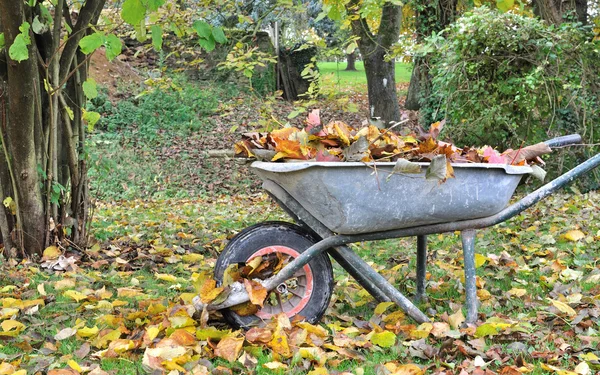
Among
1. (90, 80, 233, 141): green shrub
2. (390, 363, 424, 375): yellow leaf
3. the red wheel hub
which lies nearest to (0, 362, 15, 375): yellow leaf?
the red wheel hub

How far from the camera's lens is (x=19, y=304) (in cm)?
293

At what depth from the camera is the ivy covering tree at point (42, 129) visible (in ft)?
12.5

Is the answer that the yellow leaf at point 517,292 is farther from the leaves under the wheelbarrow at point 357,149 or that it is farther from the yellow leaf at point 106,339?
the yellow leaf at point 106,339

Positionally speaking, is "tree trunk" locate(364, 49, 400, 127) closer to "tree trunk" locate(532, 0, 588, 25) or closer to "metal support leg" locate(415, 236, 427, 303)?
"tree trunk" locate(532, 0, 588, 25)

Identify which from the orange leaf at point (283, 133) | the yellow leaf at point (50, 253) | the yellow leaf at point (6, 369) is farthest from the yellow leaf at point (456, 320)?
the yellow leaf at point (50, 253)

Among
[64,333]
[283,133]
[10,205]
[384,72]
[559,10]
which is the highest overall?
[559,10]

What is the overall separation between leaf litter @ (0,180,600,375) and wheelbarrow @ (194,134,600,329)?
3.0 inches

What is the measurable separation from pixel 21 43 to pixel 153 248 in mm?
1713

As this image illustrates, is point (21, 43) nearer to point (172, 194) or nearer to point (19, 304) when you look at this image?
point (19, 304)

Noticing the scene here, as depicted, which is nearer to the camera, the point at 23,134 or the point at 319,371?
the point at 319,371

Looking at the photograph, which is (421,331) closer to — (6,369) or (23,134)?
(6,369)

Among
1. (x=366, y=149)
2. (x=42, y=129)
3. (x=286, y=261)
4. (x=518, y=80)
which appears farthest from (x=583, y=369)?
(x=518, y=80)

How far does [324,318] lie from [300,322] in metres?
0.27

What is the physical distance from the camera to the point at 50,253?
4.02m
